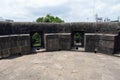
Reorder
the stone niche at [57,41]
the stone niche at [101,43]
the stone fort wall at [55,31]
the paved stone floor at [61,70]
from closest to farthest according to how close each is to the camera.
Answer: the paved stone floor at [61,70], the stone fort wall at [55,31], the stone niche at [101,43], the stone niche at [57,41]

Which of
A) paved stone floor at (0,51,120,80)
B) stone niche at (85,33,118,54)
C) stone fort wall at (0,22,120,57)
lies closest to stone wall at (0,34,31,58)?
stone fort wall at (0,22,120,57)

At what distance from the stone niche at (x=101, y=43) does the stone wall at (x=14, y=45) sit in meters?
3.87

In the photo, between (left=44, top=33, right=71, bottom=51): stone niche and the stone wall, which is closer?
the stone wall

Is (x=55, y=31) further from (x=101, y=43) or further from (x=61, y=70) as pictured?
(x=61, y=70)

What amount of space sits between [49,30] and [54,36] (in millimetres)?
781

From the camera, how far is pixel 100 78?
5137 millimetres

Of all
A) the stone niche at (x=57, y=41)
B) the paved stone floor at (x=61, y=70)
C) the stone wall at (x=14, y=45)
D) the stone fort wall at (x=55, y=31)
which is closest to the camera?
the paved stone floor at (x=61, y=70)

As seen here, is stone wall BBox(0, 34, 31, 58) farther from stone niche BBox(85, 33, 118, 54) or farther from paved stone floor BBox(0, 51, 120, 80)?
stone niche BBox(85, 33, 118, 54)

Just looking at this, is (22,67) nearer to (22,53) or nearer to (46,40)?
(22,53)

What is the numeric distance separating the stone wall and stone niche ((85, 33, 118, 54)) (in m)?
3.87

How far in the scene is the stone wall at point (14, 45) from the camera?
7.96 meters

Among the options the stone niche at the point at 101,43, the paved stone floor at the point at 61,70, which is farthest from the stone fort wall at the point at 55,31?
the paved stone floor at the point at 61,70

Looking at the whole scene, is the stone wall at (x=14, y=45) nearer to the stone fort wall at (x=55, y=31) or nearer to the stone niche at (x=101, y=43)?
the stone fort wall at (x=55, y=31)

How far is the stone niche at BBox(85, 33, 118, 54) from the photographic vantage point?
28.0ft
